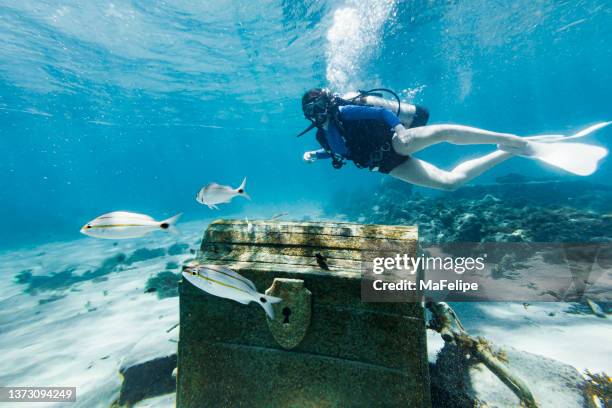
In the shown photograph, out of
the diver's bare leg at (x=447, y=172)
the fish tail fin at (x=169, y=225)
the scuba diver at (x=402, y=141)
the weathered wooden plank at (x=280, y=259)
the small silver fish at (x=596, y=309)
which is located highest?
the scuba diver at (x=402, y=141)

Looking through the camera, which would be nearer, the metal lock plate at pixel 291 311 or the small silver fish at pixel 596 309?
the metal lock plate at pixel 291 311

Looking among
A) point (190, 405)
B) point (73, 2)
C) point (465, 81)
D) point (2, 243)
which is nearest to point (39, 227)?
point (2, 243)

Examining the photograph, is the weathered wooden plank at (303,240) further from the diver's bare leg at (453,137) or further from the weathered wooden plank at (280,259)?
the diver's bare leg at (453,137)

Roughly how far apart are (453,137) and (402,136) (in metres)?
0.74

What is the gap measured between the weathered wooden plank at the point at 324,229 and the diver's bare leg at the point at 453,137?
88.6 inches

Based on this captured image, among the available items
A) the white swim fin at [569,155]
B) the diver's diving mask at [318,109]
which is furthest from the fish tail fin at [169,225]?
the white swim fin at [569,155]

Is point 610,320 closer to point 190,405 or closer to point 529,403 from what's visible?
point 529,403

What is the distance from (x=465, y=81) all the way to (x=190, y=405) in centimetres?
4663

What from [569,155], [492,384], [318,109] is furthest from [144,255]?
[569,155]

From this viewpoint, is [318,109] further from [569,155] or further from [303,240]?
[569,155]

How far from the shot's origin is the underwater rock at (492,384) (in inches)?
94.0

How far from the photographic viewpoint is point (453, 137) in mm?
4055

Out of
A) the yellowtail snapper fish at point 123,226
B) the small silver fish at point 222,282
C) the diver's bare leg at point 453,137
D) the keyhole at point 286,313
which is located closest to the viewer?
the small silver fish at point 222,282

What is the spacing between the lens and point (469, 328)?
457 cm
